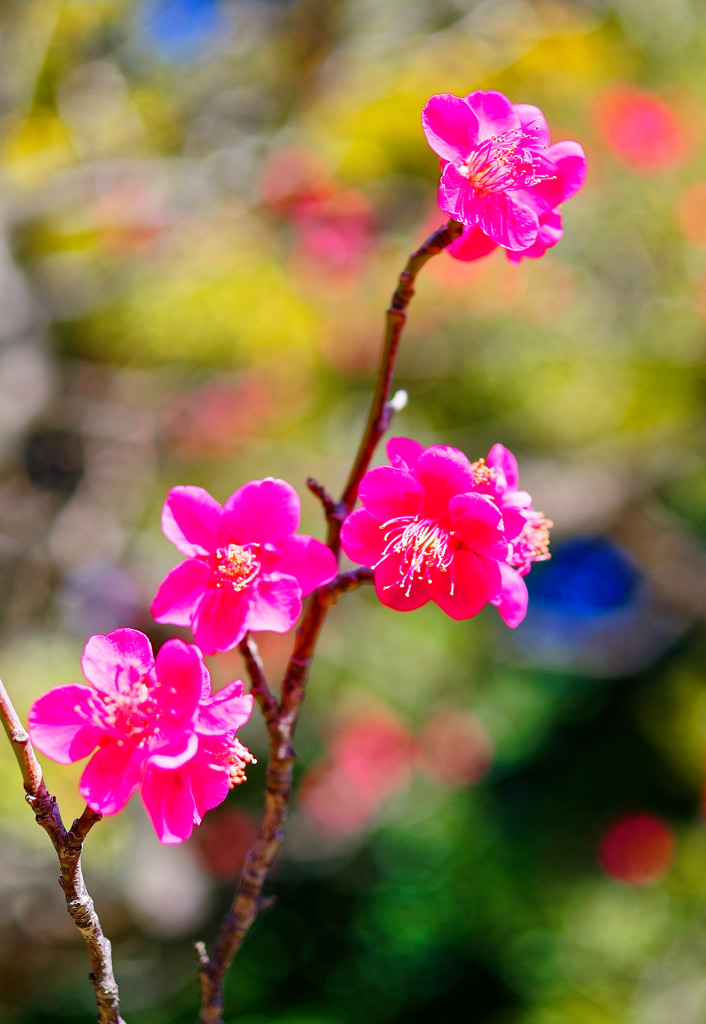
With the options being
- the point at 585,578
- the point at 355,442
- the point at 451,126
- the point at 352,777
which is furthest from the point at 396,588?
the point at 585,578

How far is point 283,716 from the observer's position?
1.29 feet

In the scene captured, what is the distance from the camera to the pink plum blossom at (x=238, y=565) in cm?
39

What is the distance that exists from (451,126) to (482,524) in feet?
0.70

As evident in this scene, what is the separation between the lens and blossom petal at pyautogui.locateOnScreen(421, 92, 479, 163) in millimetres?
418

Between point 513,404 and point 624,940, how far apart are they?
1623 millimetres

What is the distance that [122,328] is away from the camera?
2812 mm

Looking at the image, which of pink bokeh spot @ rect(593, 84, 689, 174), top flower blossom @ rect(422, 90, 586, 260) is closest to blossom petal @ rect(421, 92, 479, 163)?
top flower blossom @ rect(422, 90, 586, 260)

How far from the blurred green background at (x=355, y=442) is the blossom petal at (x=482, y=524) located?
1795 mm

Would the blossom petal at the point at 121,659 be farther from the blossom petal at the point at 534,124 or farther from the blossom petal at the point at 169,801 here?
the blossom petal at the point at 534,124

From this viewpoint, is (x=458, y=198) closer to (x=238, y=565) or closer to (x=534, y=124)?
(x=534, y=124)

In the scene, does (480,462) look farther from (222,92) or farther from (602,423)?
(222,92)

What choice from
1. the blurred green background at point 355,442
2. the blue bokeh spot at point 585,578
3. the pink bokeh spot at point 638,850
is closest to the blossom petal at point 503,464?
the blurred green background at point 355,442

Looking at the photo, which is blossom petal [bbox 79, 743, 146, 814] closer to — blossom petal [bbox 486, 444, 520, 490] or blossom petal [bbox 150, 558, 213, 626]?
blossom petal [bbox 150, 558, 213, 626]

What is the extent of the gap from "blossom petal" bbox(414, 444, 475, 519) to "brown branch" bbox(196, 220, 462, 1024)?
31 mm
